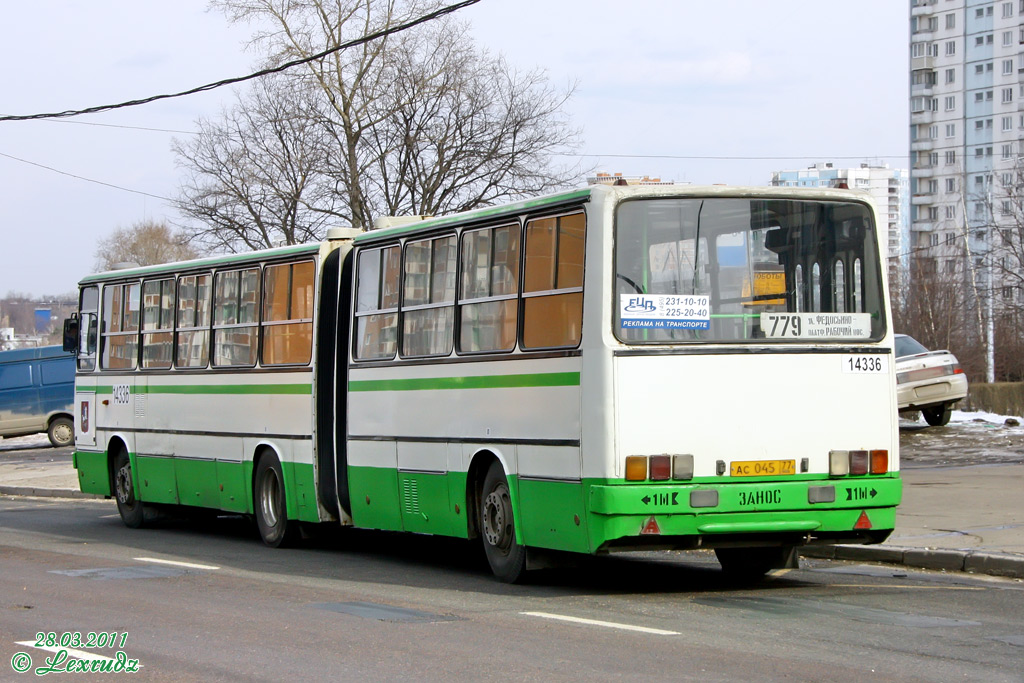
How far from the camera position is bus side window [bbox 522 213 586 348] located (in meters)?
10.6

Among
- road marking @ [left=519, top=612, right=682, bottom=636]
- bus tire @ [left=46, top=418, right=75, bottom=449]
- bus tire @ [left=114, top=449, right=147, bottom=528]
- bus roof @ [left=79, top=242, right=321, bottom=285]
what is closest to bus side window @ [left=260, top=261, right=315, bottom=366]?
bus roof @ [left=79, top=242, right=321, bottom=285]

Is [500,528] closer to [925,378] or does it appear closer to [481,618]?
[481,618]

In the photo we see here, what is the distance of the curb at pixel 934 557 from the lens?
11508 millimetres

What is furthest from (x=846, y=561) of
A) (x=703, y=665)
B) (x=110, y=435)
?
(x=110, y=435)

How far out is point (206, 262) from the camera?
1677cm

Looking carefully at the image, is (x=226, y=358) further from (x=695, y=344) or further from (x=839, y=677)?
(x=839, y=677)

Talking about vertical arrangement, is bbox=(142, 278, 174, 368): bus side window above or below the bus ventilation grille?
above

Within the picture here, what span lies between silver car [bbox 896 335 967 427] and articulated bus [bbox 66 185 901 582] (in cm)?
1621

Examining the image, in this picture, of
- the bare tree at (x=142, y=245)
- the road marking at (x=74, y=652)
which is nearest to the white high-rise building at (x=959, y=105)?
the bare tree at (x=142, y=245)

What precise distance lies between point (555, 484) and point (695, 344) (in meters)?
1.47

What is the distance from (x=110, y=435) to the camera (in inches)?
734

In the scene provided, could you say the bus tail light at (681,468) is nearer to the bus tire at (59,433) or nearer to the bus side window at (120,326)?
the bus side window at (120,326)

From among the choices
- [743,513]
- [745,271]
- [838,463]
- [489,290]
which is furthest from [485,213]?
[838,463]

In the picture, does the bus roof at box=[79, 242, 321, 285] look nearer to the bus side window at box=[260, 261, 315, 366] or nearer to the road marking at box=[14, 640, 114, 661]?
the bus side window at box=[260, 261, 315, 366]
